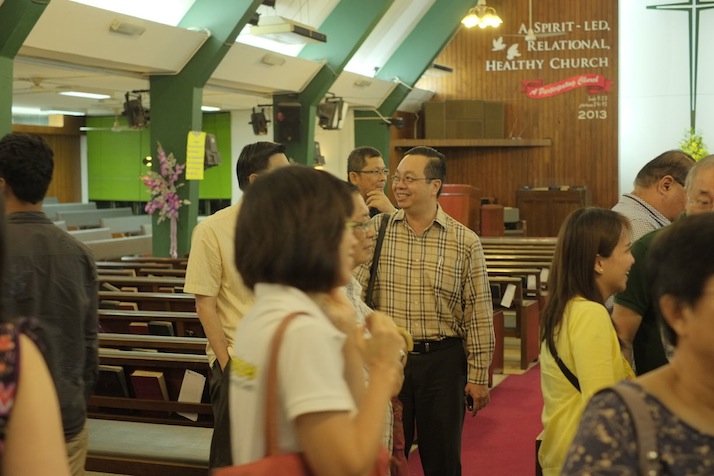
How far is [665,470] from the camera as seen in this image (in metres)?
1.29

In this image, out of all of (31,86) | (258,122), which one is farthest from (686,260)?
(31,86)

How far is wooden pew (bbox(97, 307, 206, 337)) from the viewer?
5094 mm

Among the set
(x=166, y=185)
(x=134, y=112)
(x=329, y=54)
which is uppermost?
(x=329, y=54)

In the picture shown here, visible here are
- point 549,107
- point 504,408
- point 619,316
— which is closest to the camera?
point 619,316

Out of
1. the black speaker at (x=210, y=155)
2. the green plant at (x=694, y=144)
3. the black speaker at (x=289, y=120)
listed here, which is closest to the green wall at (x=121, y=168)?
the black speaker at (x=289, y=120)

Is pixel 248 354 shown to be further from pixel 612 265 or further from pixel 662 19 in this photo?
pixel 662 19

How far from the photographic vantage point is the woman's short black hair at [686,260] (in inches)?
53.3

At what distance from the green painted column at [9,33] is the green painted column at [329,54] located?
18.0 ft

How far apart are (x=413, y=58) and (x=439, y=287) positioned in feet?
39.9

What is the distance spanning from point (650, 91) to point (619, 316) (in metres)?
14.8

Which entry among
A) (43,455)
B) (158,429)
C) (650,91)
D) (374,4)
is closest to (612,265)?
(43,455)

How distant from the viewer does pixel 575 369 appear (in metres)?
2.37

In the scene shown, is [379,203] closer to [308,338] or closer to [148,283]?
[308,338]

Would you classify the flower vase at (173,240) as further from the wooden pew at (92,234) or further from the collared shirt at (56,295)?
the collared shirt at (56,295)
